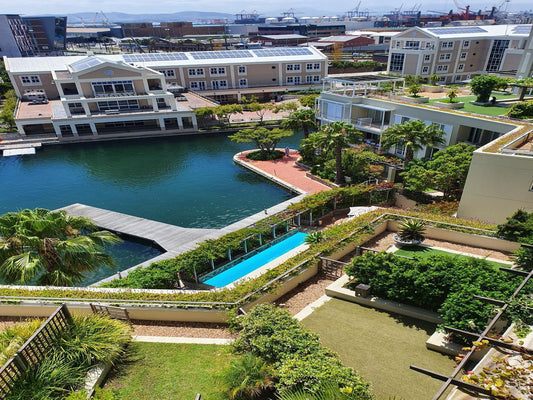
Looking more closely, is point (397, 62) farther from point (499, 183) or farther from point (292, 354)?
point (292, 354)

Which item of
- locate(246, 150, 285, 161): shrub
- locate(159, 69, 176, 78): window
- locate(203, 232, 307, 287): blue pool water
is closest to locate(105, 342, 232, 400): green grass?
locate(203, 232, 307, 287): blue pool water

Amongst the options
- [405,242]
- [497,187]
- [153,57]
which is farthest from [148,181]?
[153,57]

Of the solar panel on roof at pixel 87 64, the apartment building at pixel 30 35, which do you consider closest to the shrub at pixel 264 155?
the solar panel on roof at pixel 87 64

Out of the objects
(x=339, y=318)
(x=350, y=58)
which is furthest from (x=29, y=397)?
(x=350, y=58)

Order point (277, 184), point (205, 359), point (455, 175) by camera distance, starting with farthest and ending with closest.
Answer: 1. point (277, 184)
2. point (455, 175)
3. point (205, 359)

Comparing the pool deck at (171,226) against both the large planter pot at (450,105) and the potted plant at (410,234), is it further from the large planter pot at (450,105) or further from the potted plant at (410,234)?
the large planter pot at (450,105)

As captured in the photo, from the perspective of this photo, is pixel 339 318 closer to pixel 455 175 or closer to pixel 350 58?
pixel 455 175
